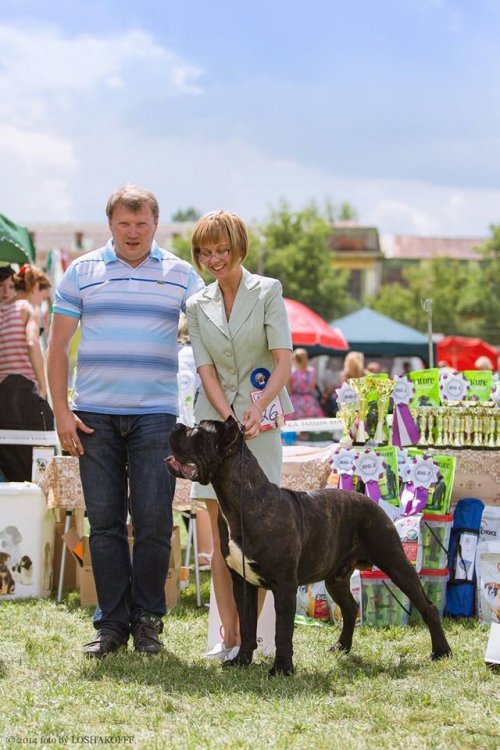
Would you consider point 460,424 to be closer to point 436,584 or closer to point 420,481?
point 420,481

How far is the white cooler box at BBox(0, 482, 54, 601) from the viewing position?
568cm

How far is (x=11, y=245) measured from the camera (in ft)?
23.8

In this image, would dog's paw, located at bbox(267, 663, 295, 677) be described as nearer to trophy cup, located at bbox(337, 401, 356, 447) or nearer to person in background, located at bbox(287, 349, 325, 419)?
trophy cup, located at bbox(337, 401, 356, 447)

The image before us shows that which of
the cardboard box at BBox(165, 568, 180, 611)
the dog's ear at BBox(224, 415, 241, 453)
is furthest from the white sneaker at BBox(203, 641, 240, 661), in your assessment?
the cardboard box at BBox(165, 568, 180, 611)

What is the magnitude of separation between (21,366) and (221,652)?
3.38m

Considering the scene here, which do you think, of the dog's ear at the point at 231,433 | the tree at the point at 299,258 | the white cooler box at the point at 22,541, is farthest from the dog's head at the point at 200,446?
the tree at the point at 299,258

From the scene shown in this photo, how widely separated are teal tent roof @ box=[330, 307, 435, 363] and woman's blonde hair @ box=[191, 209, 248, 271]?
45.4 feet

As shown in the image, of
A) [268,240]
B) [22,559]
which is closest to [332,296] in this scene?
[268,240]

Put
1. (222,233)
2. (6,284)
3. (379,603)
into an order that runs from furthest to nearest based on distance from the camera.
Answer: (6,284) < (379,603) < (222,233)

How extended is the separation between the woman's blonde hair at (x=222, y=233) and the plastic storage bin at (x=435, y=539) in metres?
2.06

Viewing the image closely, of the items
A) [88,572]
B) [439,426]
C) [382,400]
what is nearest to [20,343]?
[88,572]

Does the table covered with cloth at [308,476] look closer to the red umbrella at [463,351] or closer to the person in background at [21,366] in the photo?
the person in background at [21,366]

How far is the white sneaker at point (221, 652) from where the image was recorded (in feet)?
13.1

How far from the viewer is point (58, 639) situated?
4.53 m
